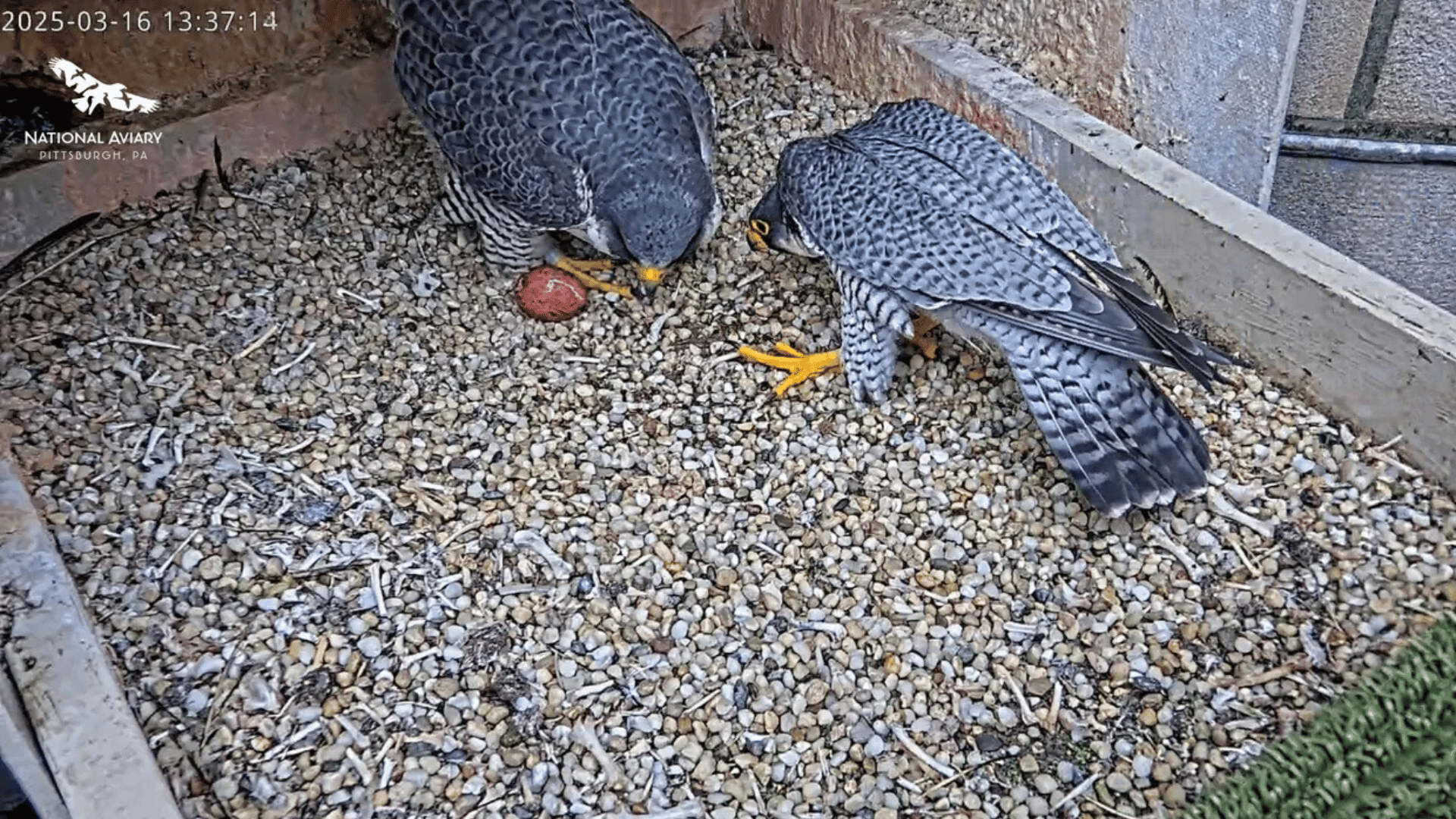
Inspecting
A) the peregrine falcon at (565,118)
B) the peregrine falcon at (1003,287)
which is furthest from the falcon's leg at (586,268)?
the peregrine falcon at (1003,287)

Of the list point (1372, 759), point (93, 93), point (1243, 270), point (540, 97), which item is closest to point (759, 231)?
point (540, 97)

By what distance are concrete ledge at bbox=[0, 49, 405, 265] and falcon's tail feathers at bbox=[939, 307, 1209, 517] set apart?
201 centimetres

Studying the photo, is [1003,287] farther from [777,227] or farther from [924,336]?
[777,227]

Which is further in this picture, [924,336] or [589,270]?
[589,270]

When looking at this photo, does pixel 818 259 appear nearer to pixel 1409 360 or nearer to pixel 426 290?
pixel 426 290

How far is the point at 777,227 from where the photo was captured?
2711 mm

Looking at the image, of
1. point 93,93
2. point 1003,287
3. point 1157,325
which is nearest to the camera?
point 1157,325

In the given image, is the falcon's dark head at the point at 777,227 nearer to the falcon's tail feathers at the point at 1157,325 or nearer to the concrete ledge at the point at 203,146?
the falcon's tail feathers at the point at 1157,325

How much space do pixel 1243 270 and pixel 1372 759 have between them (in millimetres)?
1135

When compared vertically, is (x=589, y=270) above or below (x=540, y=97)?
below

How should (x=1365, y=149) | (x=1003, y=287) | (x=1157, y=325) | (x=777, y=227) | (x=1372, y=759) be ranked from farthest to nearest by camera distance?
(x=1365, y=149) → (x=777, y=227) → (x=1003, y=287) → (x=1157, y=325) → (x=1372, y=759)

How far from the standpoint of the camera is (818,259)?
302cm

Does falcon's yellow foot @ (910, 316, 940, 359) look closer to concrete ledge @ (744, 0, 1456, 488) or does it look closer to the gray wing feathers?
concrete ledge @ (744, 0, 1456, 488)

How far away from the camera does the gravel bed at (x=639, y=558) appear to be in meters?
2.01
